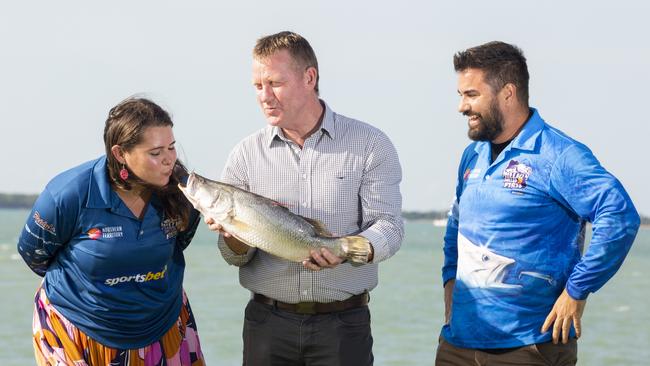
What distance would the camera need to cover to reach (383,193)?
5164 millimetres

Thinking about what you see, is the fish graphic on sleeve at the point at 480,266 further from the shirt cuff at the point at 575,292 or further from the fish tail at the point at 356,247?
the fish tail at the point at 356,247

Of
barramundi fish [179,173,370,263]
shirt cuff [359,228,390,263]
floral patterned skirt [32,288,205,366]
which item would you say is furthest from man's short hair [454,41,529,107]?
floral patterned skirt [32,288,205,366]

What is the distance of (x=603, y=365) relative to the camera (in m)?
18.6

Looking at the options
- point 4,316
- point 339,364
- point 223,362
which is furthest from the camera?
point 4,316

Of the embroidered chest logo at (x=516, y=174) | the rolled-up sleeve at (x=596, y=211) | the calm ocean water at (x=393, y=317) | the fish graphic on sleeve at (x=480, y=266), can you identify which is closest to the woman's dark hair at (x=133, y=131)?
the fish graphic on sleeve at (x=480, y=266)

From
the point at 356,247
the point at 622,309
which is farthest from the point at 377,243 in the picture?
the point at 622,309

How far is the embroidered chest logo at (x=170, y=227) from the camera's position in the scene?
16.6 feet

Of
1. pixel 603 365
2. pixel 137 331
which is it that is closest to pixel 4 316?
pixel 603 365

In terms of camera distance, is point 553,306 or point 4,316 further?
point 4,316

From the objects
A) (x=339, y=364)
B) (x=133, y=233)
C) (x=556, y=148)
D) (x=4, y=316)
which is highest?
(x=556, y=148)

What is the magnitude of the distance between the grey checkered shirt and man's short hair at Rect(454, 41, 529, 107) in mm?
548

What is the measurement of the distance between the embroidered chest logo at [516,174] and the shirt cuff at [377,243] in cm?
61

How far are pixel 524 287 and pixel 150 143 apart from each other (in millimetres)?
1814

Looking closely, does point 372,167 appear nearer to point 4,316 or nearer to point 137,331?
point 137,331
